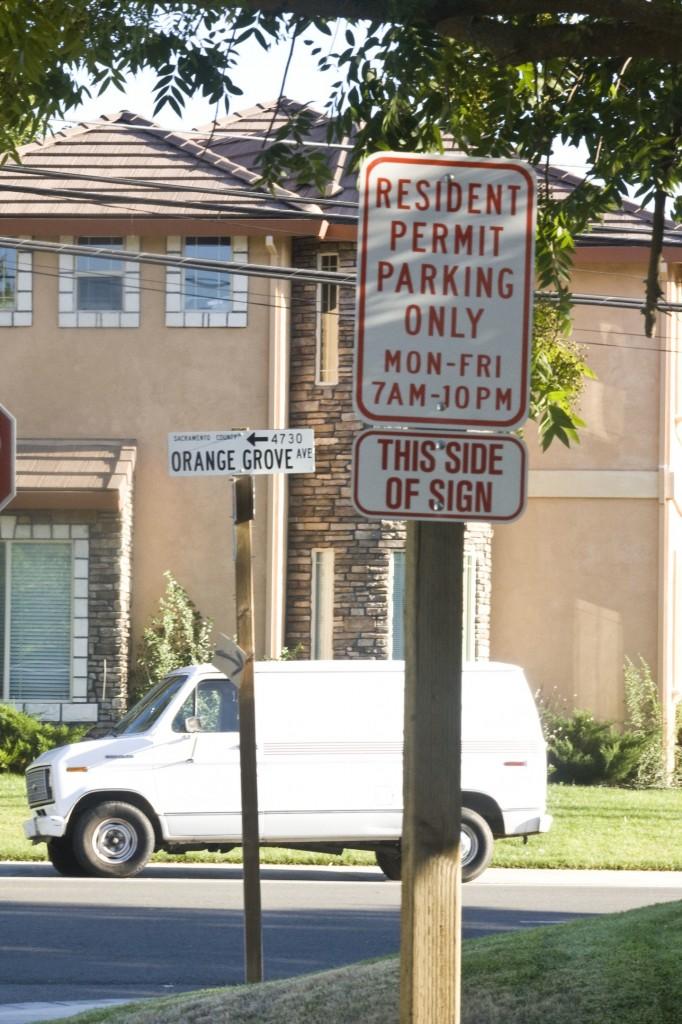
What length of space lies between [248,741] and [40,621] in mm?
15339

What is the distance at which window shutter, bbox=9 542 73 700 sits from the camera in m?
23.3

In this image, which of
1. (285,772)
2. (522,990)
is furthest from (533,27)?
(285,772)

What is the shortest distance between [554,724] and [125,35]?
1771 centimetres

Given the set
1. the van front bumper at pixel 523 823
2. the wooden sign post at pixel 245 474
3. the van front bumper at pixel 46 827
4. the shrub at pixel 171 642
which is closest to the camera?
the wooden sign post at pixel 245 474

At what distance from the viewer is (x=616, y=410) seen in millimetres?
24938

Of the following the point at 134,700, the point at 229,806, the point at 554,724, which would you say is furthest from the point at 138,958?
the point at 554,724

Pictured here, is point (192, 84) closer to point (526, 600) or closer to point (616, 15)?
point (616, 15)

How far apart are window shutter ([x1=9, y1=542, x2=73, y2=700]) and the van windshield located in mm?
6961

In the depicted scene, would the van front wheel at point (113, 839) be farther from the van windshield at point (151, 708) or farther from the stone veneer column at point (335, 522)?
the stone veneer column at point (335, 522)

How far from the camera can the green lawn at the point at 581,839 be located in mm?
17109

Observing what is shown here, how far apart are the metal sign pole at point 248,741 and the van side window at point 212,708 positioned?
7338 millimetres

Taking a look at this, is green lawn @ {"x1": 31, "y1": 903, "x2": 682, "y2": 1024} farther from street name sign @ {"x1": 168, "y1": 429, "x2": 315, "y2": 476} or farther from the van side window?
the van side window

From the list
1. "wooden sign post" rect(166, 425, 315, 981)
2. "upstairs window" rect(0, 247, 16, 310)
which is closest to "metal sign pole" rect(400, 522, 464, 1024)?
"wooden sign post" rect(166, 425, 315, 981)

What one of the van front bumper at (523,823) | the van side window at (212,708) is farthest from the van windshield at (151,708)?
the van front bumper at (523,823)
